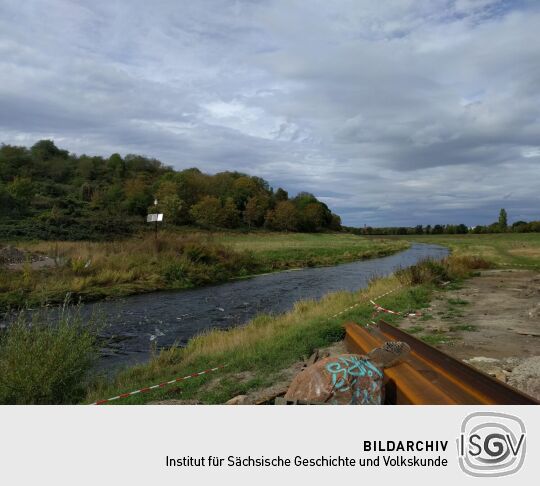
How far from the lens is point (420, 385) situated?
4.73 meters

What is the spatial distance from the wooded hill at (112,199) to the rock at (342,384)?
37.2 metres

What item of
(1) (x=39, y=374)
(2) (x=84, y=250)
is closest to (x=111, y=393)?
(1) (x=39, y=374)

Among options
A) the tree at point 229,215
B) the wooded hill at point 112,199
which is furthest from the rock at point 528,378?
the tree at point 229,215

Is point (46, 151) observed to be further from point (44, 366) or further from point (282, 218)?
point (44, 366)

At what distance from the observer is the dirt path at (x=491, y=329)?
608cm

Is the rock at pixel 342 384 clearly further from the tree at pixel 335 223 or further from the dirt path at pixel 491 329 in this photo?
the tree at pixel 335 223

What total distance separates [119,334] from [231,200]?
76.3 m

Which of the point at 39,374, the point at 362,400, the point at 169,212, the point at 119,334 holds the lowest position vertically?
the point at 119,334

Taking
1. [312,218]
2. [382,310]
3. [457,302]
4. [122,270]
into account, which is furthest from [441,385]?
[312,218]

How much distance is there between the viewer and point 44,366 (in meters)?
6.51

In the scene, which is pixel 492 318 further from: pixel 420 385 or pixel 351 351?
pixel 420 385

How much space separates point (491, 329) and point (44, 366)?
29.9ft

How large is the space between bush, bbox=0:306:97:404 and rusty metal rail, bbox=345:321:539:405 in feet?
16.7

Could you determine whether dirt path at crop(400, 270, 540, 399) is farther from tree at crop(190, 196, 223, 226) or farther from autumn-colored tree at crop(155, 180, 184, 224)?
tree at crop(190, 196, 223, 226)
